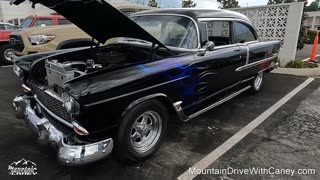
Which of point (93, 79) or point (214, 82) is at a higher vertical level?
point (93, 79)

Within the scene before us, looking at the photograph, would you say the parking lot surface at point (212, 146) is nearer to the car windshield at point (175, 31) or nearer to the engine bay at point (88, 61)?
the engine bay at point (88, 61)

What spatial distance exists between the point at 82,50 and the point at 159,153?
6.61 feet

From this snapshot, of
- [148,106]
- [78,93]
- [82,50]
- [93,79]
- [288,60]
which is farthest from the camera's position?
[288,60]

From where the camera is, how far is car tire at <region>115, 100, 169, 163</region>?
252cm

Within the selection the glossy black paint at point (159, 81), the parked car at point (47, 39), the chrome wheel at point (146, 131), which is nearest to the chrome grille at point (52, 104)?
the glossy black paint at point (159, 81)

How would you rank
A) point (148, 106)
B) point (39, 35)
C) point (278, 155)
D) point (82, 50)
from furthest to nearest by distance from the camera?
1. point (39, 35)
2. point (82, 50)
3. point (278, 155)
4. point (148, 106)

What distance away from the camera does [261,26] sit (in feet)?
28.8

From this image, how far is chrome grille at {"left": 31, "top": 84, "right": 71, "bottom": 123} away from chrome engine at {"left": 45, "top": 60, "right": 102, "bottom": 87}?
172 millimetres

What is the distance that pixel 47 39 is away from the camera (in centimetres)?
622

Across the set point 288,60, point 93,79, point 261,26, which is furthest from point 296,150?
point 261,26

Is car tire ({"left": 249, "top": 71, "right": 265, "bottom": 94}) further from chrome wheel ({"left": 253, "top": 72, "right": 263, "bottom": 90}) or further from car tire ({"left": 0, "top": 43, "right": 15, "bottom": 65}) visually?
car tire ({"left": 0, "top": 43, "right": 15, "bottom": 65})

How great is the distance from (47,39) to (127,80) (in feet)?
15.3

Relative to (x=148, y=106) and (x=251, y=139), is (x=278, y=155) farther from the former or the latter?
(x=148, y=106)

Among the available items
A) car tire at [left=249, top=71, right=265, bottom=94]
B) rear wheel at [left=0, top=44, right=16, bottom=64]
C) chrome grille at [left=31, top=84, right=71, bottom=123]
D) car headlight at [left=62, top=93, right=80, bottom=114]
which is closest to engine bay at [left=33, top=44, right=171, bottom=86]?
chrome grille at [left=31, top=84, right=71, bottom=123]
